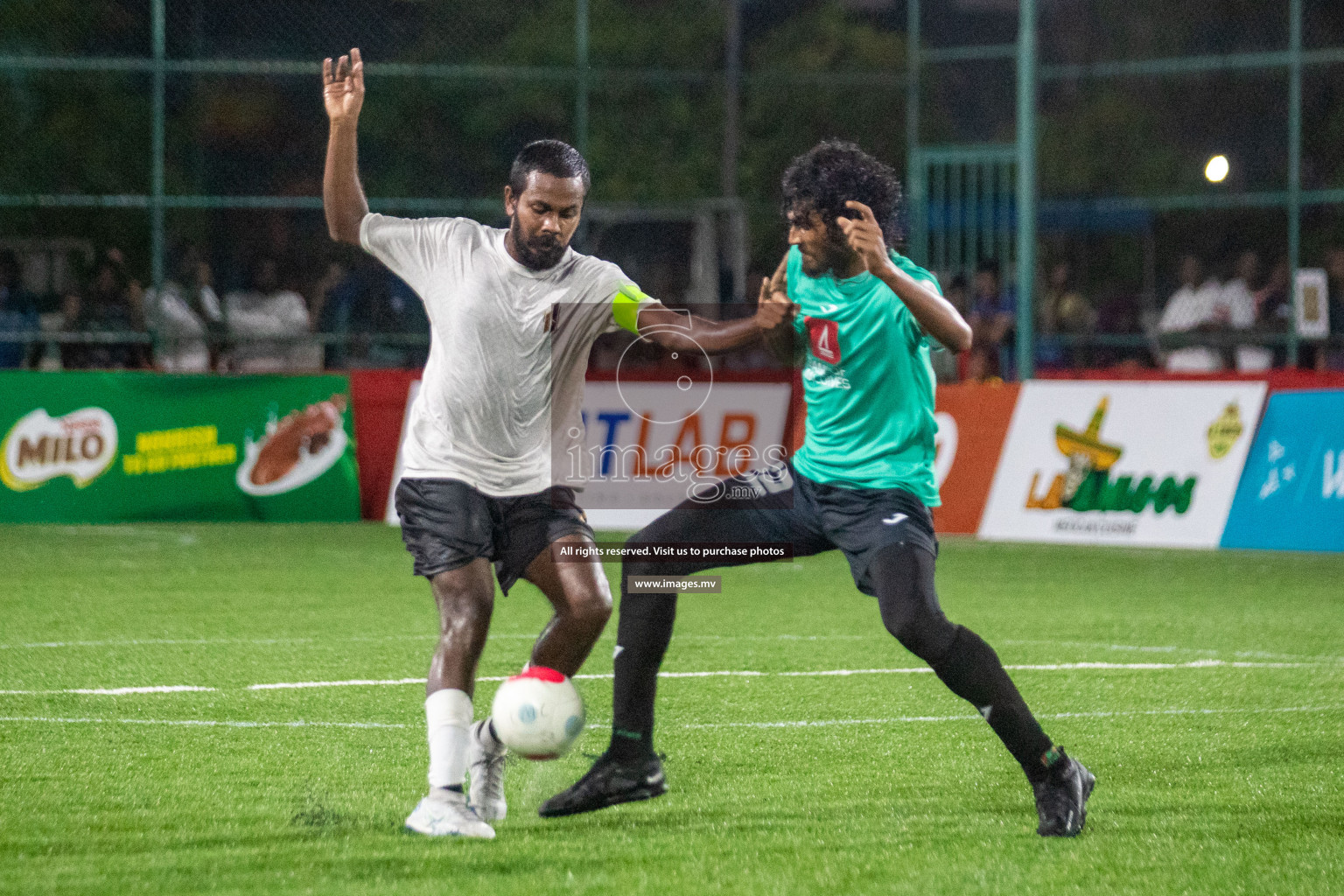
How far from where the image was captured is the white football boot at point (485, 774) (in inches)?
→ 230

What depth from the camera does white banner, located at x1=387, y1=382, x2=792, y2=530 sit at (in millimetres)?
14438

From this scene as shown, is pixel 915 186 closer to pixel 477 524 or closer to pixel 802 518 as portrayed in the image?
pixel 802 518

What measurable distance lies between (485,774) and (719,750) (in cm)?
129

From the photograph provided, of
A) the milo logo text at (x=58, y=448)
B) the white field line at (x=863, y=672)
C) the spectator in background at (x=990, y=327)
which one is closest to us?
the white field line at (x=863, y=672)

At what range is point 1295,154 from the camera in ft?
63.1

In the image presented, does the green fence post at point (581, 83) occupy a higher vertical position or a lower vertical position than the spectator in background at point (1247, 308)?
higher

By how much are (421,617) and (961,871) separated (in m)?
5.87

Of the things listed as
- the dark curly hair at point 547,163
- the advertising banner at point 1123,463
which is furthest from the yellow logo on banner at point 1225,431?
the dark curly hair at point 547,163

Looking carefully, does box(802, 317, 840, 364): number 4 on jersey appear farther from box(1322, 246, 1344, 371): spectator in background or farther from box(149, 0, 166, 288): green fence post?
box(1322, 246, 1344, 371): spectator in background

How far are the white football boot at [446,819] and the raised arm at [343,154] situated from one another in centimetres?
166

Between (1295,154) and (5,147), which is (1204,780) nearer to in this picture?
(1295,154)

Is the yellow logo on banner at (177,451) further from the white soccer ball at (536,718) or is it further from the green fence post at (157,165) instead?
the white soccer ball at (536,718)

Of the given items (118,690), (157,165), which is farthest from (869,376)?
(157,165)

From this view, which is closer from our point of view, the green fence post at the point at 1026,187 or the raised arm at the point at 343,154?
the raised arm at the point at 343,154
